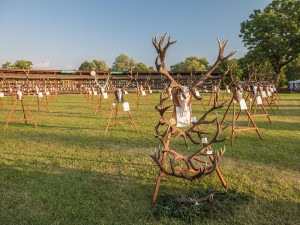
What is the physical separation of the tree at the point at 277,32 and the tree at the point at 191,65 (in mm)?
37377

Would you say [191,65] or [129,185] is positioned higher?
[191,65]

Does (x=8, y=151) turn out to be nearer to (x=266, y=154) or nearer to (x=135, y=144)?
(x=135, y=144)

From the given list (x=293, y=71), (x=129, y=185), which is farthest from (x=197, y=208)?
(x=293, y=71)

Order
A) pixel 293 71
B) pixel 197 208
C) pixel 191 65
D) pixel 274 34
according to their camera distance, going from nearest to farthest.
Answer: pixel 197 208
pixel 274 34
pixel 293 71
pixel 191 65

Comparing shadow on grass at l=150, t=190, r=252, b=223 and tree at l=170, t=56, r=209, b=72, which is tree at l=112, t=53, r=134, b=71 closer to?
tree at l=170, t=56, r=209, b=72

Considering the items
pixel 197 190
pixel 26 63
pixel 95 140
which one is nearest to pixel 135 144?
pixel 95 140

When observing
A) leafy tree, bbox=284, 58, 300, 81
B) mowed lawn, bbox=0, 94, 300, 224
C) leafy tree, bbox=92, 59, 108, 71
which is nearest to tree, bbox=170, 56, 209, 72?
leafy tree, bbox=284, 58, 300, 81

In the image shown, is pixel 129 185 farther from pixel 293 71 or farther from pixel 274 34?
pixel 293 71

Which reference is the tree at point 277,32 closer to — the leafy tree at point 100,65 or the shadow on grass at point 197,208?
the shadow on grass at point 197,208

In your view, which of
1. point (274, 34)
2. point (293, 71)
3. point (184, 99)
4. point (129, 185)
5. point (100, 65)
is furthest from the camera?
point (100, 65)

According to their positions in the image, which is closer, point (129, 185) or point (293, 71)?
point (129, 185)

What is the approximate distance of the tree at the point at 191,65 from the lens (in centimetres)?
7662

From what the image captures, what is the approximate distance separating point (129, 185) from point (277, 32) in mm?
41043

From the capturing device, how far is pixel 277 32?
116 ft
